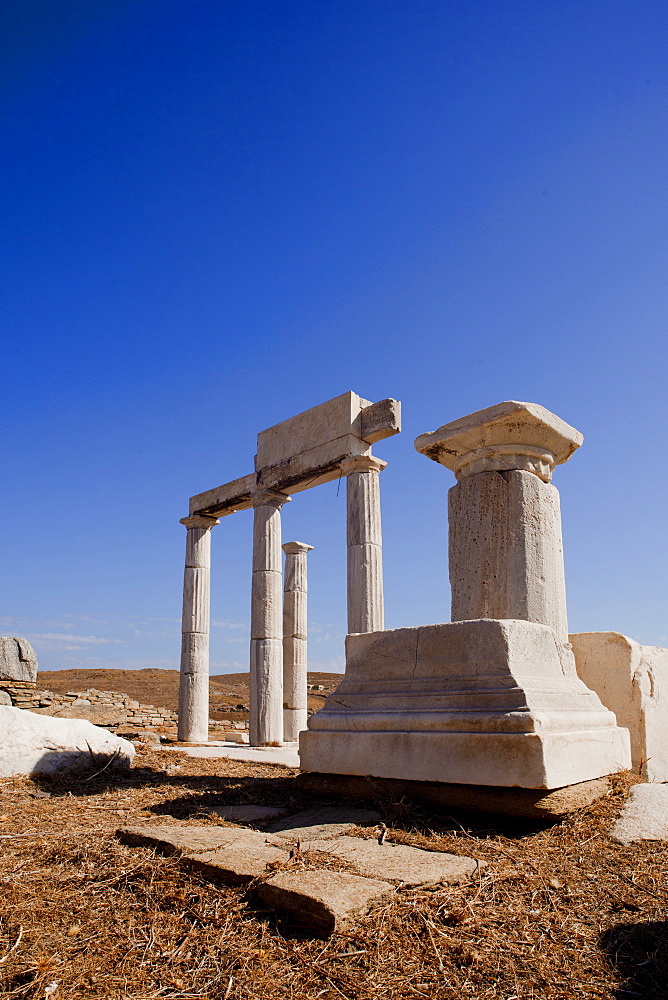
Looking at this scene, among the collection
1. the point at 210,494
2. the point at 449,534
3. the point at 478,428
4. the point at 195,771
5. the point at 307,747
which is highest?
the point at 210,494

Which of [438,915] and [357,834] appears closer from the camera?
[438,915]

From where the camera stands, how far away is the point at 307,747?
488 centimetres

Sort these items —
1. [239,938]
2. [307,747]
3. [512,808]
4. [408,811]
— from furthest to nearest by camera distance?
[307,747] → [408,811] → [512,808] → [239,938]

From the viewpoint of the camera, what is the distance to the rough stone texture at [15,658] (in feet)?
55.4

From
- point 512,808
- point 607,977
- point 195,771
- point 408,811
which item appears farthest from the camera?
point 195,771

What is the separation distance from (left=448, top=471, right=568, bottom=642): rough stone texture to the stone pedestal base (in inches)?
21.6

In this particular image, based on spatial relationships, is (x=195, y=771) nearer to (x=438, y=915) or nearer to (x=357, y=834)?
(x=357, y=834)

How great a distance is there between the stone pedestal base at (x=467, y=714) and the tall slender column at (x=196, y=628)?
1070cm

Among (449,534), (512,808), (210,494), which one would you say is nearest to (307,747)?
(512,808)

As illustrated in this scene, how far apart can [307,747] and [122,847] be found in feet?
5.34

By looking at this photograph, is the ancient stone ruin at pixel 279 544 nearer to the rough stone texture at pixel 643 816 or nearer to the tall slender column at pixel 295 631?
the tall slender column at pixel 295 631

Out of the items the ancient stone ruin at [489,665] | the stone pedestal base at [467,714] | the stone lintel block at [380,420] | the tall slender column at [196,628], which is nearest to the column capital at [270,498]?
the tall slender column at [196,628]

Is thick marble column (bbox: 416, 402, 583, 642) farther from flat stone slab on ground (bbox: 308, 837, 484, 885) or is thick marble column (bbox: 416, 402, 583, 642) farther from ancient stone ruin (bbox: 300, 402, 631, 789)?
flat stone slab on ground (bbox: 308, 837, 484, 885)

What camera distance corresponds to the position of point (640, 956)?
238cm
